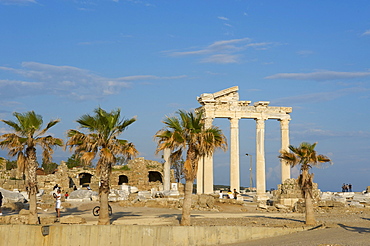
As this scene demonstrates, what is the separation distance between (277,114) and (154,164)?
18643mm

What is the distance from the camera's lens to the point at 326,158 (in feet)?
80.8

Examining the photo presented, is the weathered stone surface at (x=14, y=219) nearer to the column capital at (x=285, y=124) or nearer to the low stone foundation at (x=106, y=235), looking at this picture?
the low stone foundation at (x=106, y=235)

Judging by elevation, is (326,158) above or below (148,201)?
above

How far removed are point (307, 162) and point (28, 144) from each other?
1295 centimetres

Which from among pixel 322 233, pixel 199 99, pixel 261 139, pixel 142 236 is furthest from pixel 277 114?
pixel 142 236

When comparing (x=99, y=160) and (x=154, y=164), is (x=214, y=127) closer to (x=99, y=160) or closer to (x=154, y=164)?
(x=99, y=160)

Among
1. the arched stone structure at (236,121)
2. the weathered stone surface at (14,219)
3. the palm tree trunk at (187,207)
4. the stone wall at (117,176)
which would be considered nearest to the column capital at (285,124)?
the arched stone structure at (236,121)

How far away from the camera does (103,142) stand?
22.6 m

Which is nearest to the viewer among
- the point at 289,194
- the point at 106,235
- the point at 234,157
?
Result: the point at 106,235

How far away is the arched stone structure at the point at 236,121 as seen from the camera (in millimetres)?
45406

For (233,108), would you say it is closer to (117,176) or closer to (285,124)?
(285,124)

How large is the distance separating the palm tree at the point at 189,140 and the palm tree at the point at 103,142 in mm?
1667

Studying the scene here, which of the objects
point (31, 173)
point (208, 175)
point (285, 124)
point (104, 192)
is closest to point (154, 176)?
point (285, 124)

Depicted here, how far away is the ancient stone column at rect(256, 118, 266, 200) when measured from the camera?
157 feet
